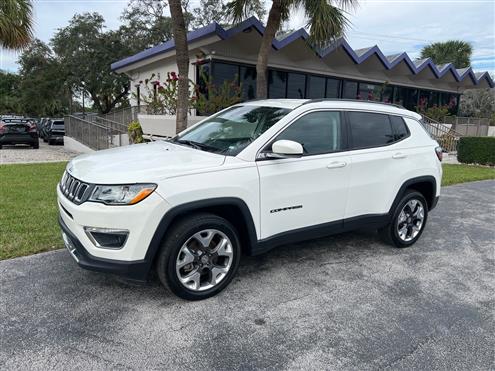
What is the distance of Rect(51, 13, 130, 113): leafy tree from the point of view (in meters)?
29.9

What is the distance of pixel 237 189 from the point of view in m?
3.45

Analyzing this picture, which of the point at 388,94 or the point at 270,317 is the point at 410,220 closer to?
the point at 270,317

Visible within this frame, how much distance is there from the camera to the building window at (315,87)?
693 inches

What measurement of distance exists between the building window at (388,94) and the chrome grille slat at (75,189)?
1957 cm

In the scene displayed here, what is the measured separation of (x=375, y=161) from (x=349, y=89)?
51.6 ft

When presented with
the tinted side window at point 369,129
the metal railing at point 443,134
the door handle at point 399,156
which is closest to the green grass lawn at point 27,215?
the tinted side window at point 369,129

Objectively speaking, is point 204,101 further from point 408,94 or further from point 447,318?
point 408,94

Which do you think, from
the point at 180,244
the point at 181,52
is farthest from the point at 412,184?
the point at 181,52

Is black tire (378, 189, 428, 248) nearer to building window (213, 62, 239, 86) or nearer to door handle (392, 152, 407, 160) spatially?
door handle (392, 152, 407, 160)

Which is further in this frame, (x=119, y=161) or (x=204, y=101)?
(x=204, y=101)

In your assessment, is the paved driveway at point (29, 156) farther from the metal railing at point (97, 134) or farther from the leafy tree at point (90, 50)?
the leafy tree at point (90, 50)

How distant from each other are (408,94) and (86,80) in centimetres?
2271

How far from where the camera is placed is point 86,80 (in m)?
30.5

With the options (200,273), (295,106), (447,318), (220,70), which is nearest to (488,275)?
(447,318)
